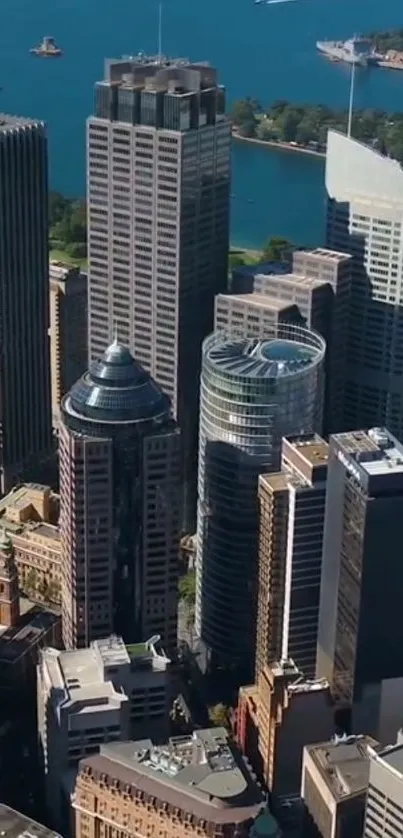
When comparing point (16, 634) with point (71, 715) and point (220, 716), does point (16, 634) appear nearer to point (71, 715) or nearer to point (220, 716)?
point (220, 716)

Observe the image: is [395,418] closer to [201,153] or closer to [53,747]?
[201,153]

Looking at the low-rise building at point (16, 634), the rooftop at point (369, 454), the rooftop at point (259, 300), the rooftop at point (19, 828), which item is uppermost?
the rooftop at point (259, 300)

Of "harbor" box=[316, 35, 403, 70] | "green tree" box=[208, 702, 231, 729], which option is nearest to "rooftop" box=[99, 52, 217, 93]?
"green tree" box=[208, 702, 231, 729]

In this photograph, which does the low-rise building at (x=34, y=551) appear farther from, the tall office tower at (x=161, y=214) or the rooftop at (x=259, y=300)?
the rooftop at (x=259, y=300)

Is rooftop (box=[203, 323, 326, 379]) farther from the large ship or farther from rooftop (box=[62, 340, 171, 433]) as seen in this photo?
the large ship

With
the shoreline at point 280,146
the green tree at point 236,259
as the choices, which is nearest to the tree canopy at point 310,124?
the shoreline at point 280,146

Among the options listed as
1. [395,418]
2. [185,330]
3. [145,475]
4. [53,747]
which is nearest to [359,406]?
[395,418]

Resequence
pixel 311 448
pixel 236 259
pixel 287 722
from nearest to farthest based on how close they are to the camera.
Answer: pixel 287 722 → pixel 311 448 → pixel 236 259

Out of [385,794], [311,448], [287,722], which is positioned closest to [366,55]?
[311,448]
